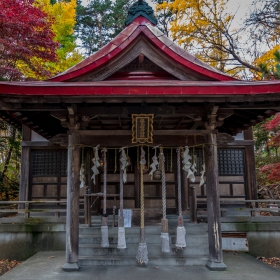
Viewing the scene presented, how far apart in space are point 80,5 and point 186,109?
21.6 m

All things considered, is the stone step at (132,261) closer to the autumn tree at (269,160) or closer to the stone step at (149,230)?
the stone step at (149,230)

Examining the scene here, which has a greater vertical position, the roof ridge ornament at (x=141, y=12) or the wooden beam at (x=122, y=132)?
the roof ridge ornament at (x=141, y=12)

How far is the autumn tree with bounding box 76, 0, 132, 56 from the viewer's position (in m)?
21.9

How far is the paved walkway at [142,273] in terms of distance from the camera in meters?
5.18

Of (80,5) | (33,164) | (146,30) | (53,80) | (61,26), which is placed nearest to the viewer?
(53,80)

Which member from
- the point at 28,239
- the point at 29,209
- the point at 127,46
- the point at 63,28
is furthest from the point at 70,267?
the point at 63,28

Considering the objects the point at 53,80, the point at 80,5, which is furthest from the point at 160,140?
the point at 80,5

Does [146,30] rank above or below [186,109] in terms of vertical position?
above

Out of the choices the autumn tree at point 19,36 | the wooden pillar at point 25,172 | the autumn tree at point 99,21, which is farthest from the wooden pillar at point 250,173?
the autumn tree at point 99,21

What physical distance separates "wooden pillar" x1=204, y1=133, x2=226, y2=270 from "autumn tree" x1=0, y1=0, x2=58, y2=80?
819 cm

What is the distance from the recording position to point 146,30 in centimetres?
577

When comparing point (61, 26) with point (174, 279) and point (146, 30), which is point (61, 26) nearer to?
point (146, 30)

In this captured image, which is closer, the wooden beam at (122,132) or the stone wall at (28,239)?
the wooden beam at (122,132)

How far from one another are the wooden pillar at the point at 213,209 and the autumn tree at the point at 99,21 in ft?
61.3
